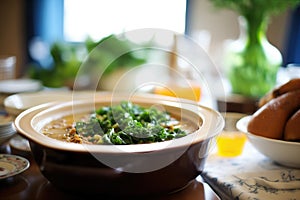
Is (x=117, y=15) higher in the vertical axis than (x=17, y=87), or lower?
higher

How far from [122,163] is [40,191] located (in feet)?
0.62

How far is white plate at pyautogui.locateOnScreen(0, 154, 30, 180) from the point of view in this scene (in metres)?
0.65

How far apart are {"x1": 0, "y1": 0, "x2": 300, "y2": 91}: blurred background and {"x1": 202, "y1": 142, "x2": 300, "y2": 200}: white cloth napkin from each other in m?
2.28

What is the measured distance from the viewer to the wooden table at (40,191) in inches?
24.7

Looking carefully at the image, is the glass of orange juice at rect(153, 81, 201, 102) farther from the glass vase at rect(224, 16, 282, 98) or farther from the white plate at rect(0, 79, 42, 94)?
the white plate at rect(0, 79, 42, 94)

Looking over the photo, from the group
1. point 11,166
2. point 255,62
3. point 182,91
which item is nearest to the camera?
point 11,166

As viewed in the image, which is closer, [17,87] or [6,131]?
[6,131]

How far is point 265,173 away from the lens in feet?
2.47

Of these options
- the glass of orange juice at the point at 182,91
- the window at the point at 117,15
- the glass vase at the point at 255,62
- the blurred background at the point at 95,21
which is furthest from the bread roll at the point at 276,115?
the window at the point at 117,15

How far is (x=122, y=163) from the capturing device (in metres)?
0.56

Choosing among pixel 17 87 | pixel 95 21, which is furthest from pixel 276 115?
pixel 95 21

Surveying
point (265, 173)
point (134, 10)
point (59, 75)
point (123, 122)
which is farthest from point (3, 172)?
point (134, 10)

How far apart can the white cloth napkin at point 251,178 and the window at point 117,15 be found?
2457mm

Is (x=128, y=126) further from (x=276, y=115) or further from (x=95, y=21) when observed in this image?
(x=95, y=21)
